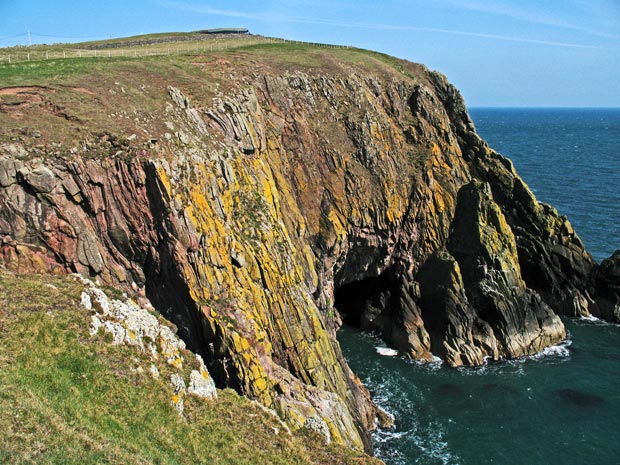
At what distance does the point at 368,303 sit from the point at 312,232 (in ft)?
44.1

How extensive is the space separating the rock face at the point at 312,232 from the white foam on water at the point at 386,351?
2.93 ft

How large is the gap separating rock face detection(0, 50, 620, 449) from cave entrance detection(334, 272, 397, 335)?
7.3 inches

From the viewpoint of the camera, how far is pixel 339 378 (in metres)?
37.9

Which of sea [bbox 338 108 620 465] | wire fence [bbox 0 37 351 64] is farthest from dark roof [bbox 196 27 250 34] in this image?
sea [bbox 338 108 620 465]

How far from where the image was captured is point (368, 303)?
58.3m

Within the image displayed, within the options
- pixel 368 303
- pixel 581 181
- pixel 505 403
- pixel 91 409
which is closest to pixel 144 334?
pixel 91 409

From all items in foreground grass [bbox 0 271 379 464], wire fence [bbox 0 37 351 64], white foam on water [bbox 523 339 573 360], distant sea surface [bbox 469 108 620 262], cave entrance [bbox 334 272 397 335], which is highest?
wire fence [bbox 0 37 351 64]

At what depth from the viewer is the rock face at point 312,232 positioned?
3064cm

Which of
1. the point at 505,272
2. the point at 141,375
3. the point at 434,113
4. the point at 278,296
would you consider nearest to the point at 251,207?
the point at 278,296

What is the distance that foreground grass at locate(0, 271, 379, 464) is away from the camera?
680 inches

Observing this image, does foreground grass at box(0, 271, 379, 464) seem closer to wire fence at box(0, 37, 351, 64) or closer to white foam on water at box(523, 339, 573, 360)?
white foam on water at box(523, 339, 573, 360)

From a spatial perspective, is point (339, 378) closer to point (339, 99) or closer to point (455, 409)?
point (455, 409)

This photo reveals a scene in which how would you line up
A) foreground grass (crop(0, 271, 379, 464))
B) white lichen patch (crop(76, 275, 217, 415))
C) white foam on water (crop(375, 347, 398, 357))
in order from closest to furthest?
foreground grass (crop(0, 271, 379, 464)) < white lichen patch (crop(76, 275, 217, 415)) < white foam on water (crop(375, 347, 398, 357))

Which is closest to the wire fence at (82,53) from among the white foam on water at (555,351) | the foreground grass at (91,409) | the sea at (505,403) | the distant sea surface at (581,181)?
the foreground grass at (91,409)
